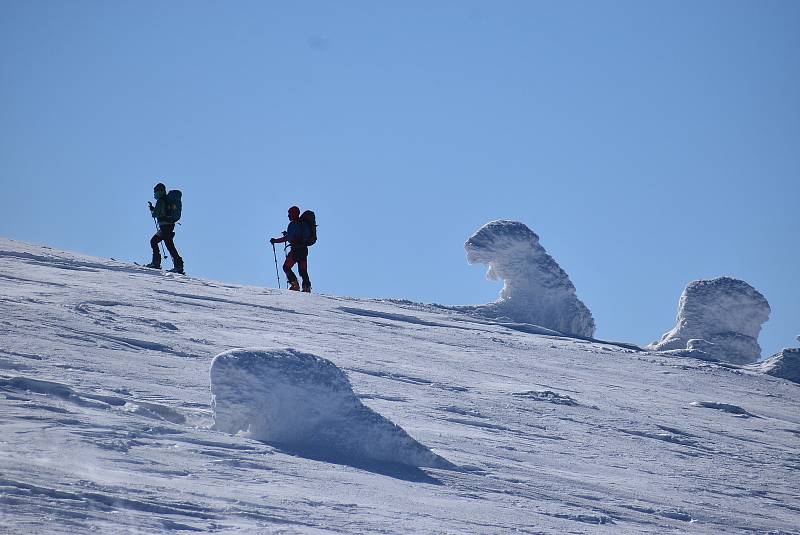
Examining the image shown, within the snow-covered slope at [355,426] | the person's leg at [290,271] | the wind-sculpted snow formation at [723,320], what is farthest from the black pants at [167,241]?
the wind-sculpted snow formation at [723,320]

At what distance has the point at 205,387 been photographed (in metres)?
8.86

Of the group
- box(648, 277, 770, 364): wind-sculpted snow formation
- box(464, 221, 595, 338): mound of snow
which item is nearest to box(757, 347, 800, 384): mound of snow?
box(648, 277, 770, 364): wind-sculpted snow formation

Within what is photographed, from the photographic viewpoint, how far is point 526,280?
22219 mm

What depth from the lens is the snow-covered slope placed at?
573 cm

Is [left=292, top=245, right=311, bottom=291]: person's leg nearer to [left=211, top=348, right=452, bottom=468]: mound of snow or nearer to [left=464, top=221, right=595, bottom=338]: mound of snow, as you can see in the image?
[left=464, top=221, right=595, bottom=338]: mound of snow

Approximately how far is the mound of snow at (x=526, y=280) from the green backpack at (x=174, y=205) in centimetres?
585

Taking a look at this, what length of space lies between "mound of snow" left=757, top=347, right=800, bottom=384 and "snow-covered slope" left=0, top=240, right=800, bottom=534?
1929mm

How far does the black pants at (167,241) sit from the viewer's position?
21.4 meters

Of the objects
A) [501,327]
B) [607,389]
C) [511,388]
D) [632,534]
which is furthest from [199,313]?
[632,534]

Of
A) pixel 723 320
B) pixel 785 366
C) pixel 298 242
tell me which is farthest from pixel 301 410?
pixel 723 320

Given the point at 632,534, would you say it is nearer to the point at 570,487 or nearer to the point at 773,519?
the point at 570,487

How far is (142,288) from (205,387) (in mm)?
7208

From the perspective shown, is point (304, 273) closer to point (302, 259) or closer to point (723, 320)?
point (302, 259)

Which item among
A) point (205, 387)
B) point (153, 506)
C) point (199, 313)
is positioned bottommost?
point (153, 506)
